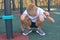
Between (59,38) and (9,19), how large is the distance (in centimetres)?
120

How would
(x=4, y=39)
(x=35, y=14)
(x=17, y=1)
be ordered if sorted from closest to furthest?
(x=4, y=39)
(x=35, y=14)
(x=17, y=1)

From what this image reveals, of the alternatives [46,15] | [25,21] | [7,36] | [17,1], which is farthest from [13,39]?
[17,1]

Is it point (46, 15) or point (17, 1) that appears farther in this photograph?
point (17, 1)

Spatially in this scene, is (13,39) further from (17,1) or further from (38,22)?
(17,1)

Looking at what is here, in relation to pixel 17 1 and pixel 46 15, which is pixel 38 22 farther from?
pixel 17 1

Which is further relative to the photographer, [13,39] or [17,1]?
[17,1]

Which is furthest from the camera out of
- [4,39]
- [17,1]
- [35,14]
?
[17,1]

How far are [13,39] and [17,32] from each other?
2.41ft

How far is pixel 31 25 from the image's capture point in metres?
5.92

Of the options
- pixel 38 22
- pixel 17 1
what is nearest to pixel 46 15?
pixel 38 22

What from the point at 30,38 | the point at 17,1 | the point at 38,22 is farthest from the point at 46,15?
the point at 17,1

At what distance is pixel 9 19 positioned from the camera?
5410mm

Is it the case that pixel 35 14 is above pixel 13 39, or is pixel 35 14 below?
above

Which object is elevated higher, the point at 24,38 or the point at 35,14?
the point at 35,14
